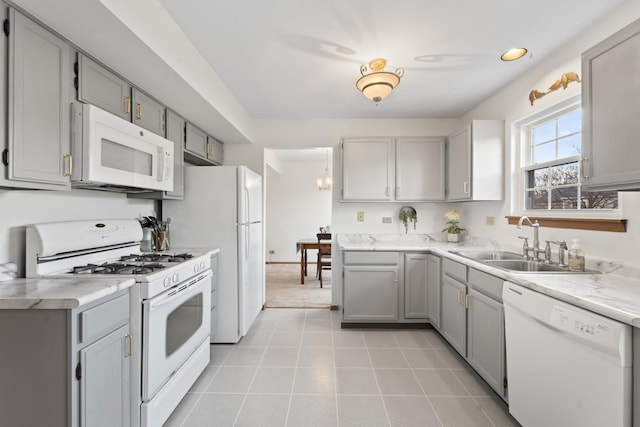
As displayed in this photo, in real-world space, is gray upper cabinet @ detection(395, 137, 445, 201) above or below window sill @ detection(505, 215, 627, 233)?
above

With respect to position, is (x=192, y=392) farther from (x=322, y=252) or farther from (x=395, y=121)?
(x=395, y=121)

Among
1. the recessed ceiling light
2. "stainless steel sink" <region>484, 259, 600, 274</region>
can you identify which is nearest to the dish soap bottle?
"stainless steel sink" <region>484, 259, 600, 274</region>

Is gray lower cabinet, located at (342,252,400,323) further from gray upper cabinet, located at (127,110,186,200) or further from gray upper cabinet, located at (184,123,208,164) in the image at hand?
gray upper cabinet, located at (184,123,208,164)

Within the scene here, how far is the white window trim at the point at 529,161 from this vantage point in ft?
6.23

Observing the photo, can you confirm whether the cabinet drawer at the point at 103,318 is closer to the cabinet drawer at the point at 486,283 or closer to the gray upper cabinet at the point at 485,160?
the cabinet drawer at the point at 486,283

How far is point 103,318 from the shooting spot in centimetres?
124

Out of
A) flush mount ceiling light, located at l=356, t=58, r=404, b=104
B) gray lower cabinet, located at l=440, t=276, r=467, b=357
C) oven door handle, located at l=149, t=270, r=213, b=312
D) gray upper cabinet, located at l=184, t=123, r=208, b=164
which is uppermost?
flush mount ceiling light, located at l=356, t=58, r=404, b=104

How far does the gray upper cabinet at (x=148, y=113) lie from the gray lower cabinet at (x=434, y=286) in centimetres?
268

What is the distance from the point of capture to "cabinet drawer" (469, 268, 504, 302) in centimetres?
179

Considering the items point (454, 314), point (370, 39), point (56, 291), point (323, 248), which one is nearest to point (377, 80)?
point (370, 39)

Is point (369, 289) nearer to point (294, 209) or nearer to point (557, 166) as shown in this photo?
point (557, 166)

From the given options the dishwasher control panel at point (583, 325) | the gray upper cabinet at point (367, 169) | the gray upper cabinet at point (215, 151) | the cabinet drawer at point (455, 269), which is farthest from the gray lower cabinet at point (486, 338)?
the gray upper cabinet at point (215, 151)

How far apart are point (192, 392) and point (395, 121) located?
3.41m

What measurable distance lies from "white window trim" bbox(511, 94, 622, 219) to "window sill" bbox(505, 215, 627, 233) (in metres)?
0.06
